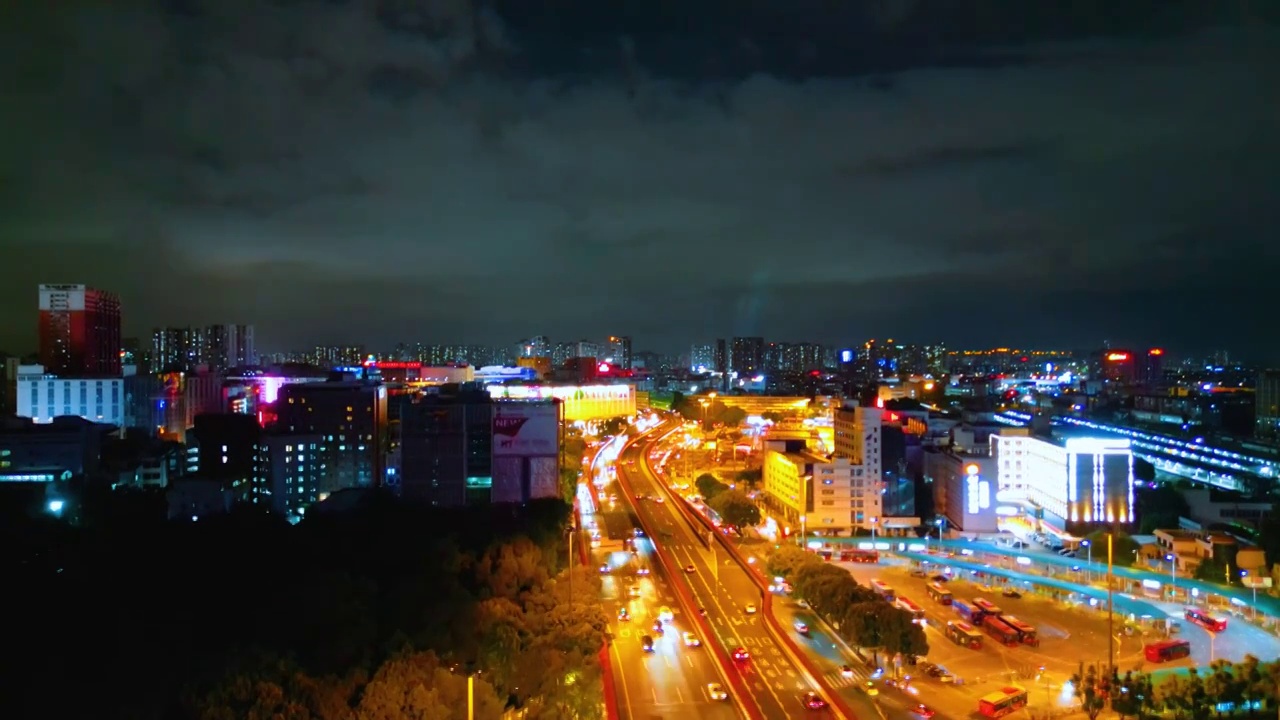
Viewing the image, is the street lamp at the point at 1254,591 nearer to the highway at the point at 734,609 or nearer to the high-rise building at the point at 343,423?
the highway at the point at 734,609

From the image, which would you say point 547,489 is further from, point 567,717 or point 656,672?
point 567,717

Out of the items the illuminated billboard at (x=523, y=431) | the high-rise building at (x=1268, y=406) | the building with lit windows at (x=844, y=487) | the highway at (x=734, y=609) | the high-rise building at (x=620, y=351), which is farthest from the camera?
the high-rise building at (x=620, y=351)

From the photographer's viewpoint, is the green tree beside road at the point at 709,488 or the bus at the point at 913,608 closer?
the bus at the point at 913,608

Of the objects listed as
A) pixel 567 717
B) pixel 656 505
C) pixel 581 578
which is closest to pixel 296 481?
pixel 656 505

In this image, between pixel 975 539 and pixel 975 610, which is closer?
pixel 975 610

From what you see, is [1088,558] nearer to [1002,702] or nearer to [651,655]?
[1002,702]

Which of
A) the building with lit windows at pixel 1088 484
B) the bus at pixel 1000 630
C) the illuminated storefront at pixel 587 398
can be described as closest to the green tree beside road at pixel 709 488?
the building with lit windows at pixel 1088 484
